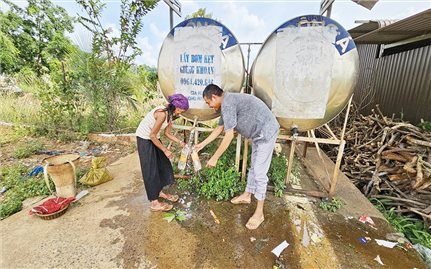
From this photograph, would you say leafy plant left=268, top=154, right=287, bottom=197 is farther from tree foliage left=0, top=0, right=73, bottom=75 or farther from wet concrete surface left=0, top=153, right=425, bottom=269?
tree foliage left=0, top=0, right=73, bottom=75

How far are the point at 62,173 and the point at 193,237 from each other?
197 centimetres

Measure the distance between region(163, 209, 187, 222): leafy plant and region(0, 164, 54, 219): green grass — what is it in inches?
77.5

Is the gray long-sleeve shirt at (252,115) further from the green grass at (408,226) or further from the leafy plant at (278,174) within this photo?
the green grass at (408,226)

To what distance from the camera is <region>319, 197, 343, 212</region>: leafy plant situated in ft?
9.68

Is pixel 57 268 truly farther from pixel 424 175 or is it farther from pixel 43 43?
pixel 43 43

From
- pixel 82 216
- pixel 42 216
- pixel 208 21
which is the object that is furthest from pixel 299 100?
pixel 42 216

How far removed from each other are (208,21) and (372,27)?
4011 mm

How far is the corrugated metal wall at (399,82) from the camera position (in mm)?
4539

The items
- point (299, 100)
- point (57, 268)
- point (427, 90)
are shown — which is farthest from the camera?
point (427, 90)

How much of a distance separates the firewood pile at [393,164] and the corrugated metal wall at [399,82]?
117 centimetres

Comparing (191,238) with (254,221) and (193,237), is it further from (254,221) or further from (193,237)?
(254,221)

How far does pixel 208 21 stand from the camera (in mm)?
2748

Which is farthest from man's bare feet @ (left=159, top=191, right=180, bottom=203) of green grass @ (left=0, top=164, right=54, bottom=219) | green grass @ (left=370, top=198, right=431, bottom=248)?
green grass @ (left=370, top=198, right=431, bottom=248)

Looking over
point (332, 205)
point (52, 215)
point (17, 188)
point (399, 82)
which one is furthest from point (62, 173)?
point (399, 82)
